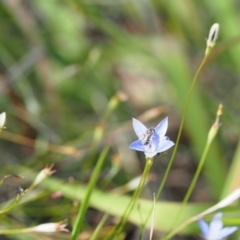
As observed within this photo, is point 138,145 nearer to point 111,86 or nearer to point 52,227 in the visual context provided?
point 52,227

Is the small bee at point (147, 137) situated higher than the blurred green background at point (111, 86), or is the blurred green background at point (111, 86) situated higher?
the blurred green background at point (111, 86)

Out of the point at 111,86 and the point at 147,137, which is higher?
the point at 111,86

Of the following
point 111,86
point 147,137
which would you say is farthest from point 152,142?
point 111,86

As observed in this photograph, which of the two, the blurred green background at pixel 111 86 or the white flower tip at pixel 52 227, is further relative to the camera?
the blurred green background at pixel 111 86

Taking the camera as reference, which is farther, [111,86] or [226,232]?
[111,86]

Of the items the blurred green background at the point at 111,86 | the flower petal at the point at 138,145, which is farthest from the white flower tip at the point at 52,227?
the blurred green background at the point at 111,86

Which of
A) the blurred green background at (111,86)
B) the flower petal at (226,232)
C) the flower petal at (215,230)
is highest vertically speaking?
the blurred green background at (111,86)

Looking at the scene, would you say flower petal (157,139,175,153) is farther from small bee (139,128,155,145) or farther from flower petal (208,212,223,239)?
flower petal (208,212,223,239)

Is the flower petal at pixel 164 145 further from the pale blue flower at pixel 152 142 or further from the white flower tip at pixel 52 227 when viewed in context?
the white flower tip at pixel 52 227

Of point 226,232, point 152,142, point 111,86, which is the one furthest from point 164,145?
point 111,86

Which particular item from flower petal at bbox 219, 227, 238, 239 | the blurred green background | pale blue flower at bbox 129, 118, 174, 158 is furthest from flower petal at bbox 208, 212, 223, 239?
the blurred green background
